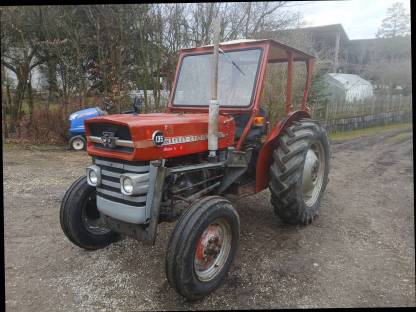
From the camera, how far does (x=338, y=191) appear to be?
18.5 ft

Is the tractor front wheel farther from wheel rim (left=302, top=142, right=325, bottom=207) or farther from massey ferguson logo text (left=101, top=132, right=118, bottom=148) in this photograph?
wheel rim (left=302, top=142, right=325, bottom=207)

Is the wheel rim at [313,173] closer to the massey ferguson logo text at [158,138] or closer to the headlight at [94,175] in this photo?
the massey ferguson logo text at [158,138]

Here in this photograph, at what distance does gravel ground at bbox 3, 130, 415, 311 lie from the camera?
282 centimetres

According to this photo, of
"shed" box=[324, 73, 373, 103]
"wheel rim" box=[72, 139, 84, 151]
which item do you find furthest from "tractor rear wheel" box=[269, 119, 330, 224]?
"shed" box=[324, 73, 373, 103]

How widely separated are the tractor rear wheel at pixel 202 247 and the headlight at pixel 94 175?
0.90 m

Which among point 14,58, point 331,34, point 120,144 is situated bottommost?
point 120,144

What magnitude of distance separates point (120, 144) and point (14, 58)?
9.70 metres

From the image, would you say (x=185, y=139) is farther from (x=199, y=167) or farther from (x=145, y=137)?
(x=145, y=137)

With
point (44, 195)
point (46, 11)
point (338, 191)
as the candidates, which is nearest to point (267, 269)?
point (338, 191)

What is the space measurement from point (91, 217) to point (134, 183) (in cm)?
109

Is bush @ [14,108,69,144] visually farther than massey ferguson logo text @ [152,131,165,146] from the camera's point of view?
Yes

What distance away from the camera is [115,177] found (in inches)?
117

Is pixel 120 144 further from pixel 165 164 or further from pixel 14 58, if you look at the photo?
pixel 14 58

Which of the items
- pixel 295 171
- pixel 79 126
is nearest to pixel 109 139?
pixel 295 171
